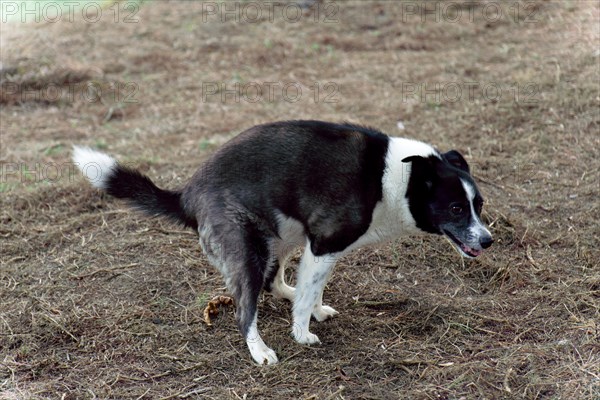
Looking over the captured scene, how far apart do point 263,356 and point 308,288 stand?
1.59ft

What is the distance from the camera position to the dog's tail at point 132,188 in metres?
4.55

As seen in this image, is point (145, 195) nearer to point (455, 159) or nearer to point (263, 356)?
point (263, 356)

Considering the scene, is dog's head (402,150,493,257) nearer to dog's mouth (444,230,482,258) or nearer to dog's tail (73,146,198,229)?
dog's mouth (444,230,482,258)

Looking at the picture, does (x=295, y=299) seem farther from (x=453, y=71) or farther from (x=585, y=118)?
(x=453, y=71)

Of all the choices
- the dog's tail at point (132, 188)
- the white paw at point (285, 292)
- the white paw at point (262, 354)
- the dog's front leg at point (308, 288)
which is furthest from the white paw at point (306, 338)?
the dog's tail at point (132, 188)

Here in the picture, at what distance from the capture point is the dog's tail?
4555 millimetres

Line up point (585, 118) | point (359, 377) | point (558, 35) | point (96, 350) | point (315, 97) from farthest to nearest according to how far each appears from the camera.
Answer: point (558, 35)
point (315, 97)
point (585, 118)
point (96, 350)
point (359, 377)

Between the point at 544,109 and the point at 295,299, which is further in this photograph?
the point at 544,109

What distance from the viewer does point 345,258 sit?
550cm

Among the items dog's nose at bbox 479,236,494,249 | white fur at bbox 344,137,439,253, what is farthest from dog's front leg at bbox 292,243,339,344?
dog's nose at bbox 479,236,494,249

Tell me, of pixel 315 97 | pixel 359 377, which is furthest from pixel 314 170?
pixel 315 97

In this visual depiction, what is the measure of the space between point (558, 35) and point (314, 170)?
643cm

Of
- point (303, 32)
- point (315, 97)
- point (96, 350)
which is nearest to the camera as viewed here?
point (96, 350)

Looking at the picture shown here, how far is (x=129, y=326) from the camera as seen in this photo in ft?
15.4
